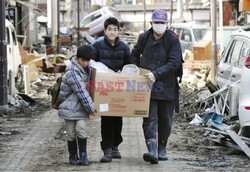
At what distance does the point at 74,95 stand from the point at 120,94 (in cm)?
56

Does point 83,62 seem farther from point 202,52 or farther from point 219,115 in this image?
point 202,52

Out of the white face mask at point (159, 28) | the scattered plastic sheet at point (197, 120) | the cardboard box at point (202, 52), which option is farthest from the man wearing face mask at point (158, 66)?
the cardboard box at point (202, 52)

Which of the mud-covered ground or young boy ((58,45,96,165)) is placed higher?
young boy ((58,45,96,165))

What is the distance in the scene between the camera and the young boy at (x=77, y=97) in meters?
8.66

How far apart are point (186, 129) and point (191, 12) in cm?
5557

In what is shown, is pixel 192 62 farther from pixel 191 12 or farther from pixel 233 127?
pixel 191 12

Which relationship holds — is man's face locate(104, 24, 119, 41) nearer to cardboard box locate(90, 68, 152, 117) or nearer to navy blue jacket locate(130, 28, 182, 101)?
navy blue jacket locate(130, 28, 182, 101)

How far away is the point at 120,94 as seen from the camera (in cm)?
886

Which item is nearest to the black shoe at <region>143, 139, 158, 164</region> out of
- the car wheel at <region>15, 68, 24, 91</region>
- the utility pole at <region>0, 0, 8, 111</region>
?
the utility pole at <region>0, 0, 8, 111</region>

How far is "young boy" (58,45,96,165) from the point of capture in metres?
8.66

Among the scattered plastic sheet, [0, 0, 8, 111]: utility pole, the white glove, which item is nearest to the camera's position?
the white glove

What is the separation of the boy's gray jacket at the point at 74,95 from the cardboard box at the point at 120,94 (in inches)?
5.9

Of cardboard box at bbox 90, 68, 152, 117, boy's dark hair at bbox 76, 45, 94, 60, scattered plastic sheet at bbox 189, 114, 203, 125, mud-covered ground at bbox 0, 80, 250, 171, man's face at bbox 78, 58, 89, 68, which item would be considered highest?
boy's dark hair at bbox 76, 45, 94, 60

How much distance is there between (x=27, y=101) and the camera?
1833cm
